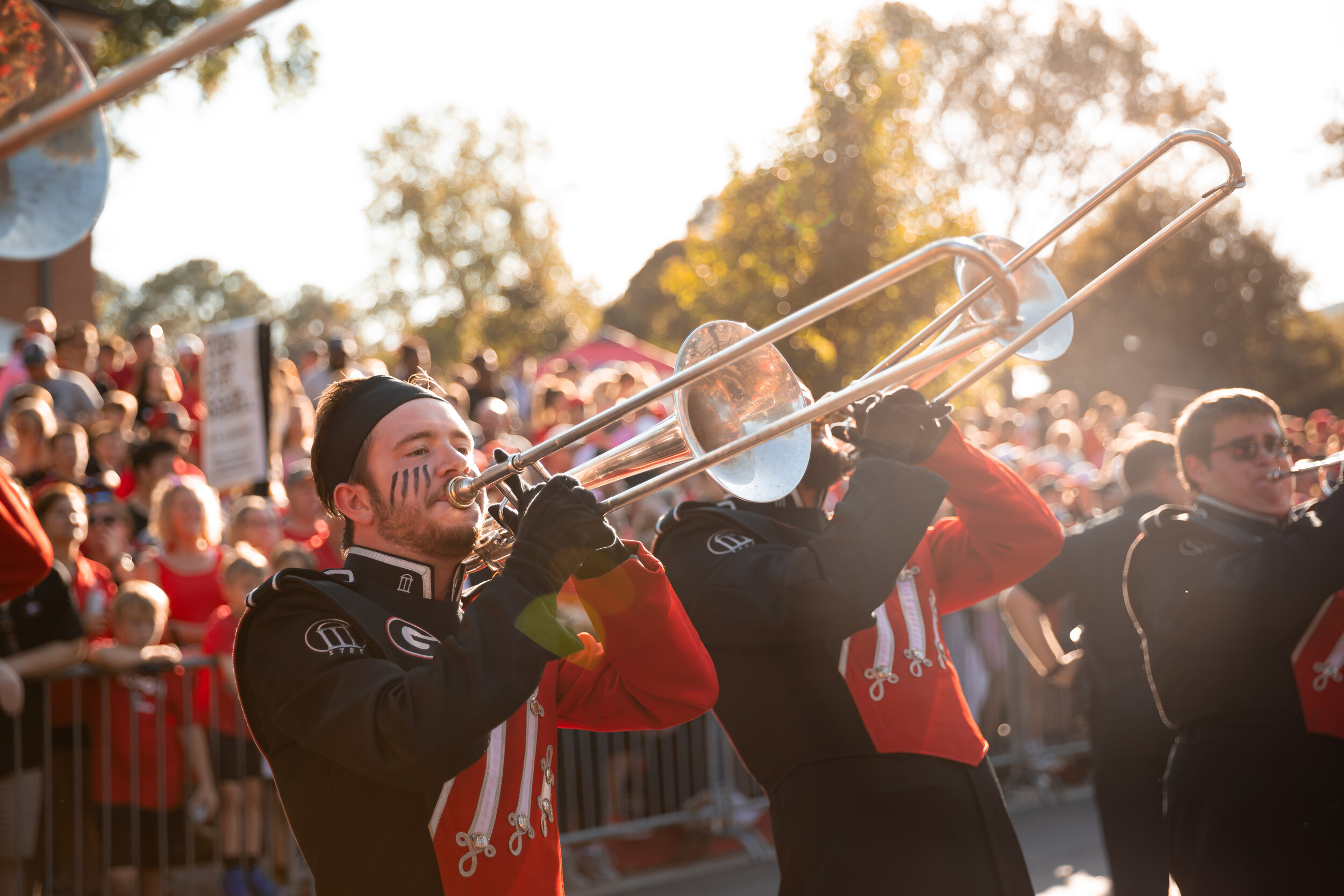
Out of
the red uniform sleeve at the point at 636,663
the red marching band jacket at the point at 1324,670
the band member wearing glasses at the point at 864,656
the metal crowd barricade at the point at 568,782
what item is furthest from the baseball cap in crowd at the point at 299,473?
the red marching band jacket at the point at 1324,670

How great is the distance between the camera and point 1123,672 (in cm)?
517

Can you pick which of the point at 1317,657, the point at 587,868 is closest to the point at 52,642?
the point at 587,868

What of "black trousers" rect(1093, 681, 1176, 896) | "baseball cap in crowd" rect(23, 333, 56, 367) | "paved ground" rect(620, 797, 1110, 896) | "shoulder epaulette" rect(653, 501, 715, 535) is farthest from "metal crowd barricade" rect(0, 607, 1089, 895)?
"baseball cap in crowd" rect(23, 333, 56, 367)

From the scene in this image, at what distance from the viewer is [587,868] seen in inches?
275

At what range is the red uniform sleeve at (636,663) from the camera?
7.92 ft

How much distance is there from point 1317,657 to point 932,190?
11357mm

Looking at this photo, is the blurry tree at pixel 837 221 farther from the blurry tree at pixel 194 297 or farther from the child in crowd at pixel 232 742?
the blurry tree at pixel 194 297

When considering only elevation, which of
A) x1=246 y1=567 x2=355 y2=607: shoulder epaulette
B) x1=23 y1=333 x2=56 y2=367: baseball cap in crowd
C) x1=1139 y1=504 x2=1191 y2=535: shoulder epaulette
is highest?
x1=23 y1=333 x2=56 y2=367: baseball cap in crowd

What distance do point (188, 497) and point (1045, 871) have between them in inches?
208

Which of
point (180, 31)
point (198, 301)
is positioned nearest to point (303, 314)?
point (198, 301)

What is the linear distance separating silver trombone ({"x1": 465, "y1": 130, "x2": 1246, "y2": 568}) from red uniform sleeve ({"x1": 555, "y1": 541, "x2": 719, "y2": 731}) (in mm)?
175

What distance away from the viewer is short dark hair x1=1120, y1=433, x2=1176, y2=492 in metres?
5.54

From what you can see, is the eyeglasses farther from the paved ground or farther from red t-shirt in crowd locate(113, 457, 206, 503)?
red t-shirt in crowd locate(113, 457, 206, 503)

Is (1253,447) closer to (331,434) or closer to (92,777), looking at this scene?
(331,434)
